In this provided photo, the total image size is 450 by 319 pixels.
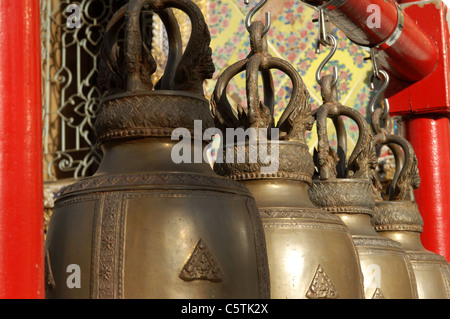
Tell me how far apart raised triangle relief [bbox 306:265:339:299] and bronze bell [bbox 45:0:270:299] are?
0.25 meters

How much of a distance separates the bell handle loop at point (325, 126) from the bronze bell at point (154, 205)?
1.96 ft

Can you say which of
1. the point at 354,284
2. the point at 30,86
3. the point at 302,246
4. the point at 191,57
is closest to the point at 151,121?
the point at 191,57

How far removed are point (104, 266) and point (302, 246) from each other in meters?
0.49

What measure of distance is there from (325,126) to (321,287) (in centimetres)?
51

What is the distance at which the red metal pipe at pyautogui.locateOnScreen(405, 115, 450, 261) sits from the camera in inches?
122

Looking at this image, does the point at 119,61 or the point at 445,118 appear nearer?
the point at 119,61

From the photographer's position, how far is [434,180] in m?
3.11

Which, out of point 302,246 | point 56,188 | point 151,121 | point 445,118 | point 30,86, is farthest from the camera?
point 56,188

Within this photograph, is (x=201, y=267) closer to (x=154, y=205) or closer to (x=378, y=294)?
(x=154, y=205)

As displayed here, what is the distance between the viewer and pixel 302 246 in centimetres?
167

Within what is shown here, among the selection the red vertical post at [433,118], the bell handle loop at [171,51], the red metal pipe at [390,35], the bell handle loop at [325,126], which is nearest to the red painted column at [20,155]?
the bell handle loop at [171,51]

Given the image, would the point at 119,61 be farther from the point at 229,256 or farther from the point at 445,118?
the point at 445,118

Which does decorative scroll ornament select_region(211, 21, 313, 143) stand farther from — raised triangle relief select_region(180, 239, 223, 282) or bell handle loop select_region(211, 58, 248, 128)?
raised triangle relief select_region(180, 239, 223, 282)

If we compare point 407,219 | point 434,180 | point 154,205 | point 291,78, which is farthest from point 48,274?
A: point 434,180
